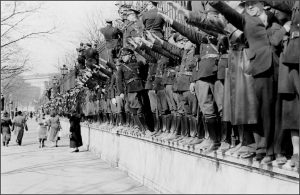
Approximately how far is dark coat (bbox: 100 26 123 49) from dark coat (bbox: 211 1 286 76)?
35.4 feet

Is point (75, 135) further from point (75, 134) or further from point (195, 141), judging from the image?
point (195, 141)

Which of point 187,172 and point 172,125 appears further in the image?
point 172,125

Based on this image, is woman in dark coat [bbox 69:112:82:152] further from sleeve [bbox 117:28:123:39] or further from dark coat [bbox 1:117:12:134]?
dark coat [bbox 1:117:12:134]

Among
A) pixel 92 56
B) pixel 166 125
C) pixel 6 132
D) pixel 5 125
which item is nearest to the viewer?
pixel 166 125

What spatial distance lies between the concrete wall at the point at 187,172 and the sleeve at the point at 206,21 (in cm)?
190

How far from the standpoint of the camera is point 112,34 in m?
17.4

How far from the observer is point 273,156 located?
6430 millimetres

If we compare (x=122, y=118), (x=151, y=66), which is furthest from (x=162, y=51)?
(x=122, y=118)

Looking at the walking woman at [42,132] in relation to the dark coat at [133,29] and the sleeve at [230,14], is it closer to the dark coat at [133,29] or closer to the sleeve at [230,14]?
the dark coat at [133,29]

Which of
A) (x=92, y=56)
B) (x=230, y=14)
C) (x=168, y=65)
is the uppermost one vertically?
(x=92, y=56)

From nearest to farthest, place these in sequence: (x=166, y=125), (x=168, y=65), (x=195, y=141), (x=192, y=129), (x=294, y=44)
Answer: (x=294, y=44)
(x=195, y=141)
(x=192, y=129)
(x=168, y=65)
(x=166, y=125)

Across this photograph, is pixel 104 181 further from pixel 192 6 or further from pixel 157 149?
pixel 192 6

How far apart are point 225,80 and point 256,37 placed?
1.05 metres

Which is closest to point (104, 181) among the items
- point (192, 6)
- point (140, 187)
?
point (140, 187)
